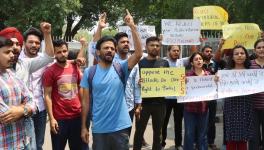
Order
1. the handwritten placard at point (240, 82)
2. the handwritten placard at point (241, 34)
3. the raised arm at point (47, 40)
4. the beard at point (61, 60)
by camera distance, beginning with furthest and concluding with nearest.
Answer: the handwritten placard at point (241, 34) → the handwritten placard at point (240, 82) → the beard at point (61, 60) → the raised arm at point (47, 40)

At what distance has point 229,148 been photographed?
249 inches

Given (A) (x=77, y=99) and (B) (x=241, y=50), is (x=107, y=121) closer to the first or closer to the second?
(A) (x=77, y=99)

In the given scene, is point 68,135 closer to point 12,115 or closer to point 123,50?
point 123,50

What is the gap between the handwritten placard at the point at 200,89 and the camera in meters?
6.49

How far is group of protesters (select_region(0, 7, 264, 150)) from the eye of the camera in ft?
12.4

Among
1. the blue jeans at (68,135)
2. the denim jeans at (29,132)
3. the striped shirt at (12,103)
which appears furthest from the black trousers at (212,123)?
the striped shirt at (12,103)

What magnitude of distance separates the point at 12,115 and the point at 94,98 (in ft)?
4.67

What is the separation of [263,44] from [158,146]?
237 cm

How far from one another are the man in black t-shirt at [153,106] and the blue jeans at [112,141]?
1836 mm

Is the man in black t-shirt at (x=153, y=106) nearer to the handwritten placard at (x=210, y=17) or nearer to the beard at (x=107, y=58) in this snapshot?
the beard at (x=107, y=58)

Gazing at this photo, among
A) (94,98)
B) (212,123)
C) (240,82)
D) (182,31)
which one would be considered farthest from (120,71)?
(212,123)

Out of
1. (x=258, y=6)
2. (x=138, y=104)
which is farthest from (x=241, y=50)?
(x=258, y=6)

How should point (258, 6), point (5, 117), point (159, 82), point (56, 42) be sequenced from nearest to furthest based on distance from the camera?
point (5, 117), point (56, 42), point (159, 82), point (258, 6)

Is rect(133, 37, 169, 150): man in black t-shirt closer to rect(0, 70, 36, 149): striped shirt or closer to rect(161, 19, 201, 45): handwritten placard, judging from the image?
rect(161, 19, 201, 45): handwritten placard
